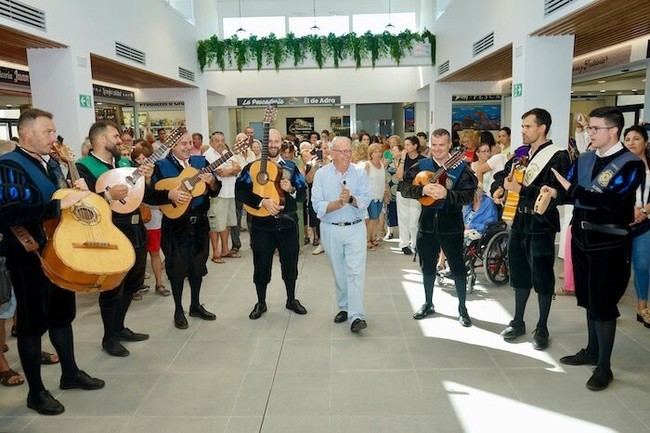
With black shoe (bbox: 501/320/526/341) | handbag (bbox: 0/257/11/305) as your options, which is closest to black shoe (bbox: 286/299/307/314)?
black shoe (bbox: 501/320/526/341)

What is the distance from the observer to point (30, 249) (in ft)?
9.76

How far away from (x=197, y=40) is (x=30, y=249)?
11.2 m

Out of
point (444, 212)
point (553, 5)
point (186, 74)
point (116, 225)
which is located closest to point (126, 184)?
point (116, 225)

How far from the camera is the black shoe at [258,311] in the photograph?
4949 mm

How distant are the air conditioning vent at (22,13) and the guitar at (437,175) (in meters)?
4.83

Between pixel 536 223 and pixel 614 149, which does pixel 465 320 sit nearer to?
pixel 536 223

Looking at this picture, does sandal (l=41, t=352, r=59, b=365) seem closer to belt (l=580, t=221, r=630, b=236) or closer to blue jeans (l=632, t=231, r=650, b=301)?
belt (l=580, t=221, r=630, b=236)

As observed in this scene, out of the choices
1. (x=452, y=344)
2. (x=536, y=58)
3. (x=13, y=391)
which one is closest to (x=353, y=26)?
(x=536, y=58)

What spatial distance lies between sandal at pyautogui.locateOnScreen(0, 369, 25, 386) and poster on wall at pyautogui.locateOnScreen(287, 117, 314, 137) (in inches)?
599

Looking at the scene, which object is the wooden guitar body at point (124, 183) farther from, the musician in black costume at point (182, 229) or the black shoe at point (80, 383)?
the black shoe at point (80, 383)

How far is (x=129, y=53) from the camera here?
8961 mm

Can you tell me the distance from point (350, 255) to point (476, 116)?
11.8m

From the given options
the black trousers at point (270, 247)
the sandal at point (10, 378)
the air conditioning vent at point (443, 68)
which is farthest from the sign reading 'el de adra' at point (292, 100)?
the sandal at point (10, 378)

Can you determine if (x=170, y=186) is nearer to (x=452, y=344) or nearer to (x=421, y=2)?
(x=452, y=344)
